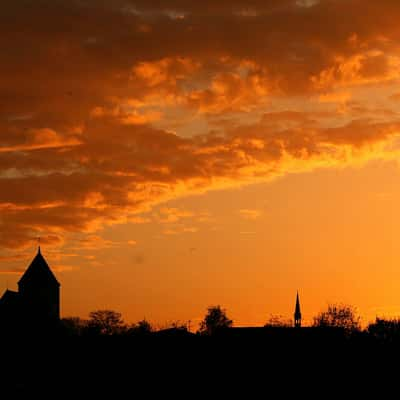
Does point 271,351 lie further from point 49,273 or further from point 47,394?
point 49,273

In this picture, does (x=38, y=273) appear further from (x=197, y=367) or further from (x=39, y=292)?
(x=197, y=367)

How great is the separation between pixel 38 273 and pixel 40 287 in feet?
7.16

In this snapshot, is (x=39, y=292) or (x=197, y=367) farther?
(x=39, y=292)

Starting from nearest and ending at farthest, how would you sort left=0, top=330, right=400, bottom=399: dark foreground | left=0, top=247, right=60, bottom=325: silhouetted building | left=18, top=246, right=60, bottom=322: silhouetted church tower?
left=0, top=330, right=400, bottom=399: dark foreground < left=0, top=247, right=60, bottom=325: silhouetted building < left=18, top=246, right=60, bottom=322: silhouetted church tower

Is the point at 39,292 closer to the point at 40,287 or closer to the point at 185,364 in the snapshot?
the point at 40,287

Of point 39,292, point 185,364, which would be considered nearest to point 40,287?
point 39,292

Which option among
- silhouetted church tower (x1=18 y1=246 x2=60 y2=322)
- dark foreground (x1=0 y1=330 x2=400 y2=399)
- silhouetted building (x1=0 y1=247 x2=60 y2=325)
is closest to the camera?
dark foreground (x1=0 y1=330 x2=400 y2=399)

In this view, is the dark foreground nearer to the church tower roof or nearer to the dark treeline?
the dark treeline

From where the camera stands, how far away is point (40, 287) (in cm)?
13762

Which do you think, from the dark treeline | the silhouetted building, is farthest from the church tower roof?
the dark treeline

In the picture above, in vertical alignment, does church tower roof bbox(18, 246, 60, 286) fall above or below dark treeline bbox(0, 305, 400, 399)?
above

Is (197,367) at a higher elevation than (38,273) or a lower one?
lower

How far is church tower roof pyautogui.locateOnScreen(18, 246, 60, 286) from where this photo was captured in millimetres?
137875

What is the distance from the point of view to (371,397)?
223 feet
